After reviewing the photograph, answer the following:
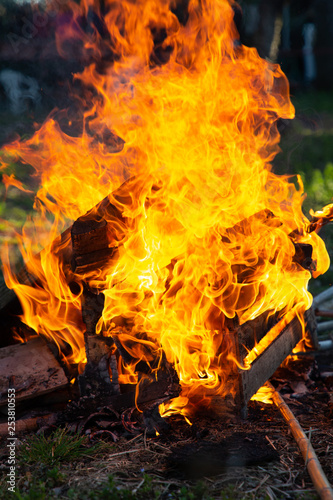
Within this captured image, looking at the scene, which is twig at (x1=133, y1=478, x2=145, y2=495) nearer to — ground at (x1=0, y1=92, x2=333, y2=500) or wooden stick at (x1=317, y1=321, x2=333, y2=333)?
ground at (x1=0, y1=92, x2=333, y2=500)

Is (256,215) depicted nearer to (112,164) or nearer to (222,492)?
(112,164)

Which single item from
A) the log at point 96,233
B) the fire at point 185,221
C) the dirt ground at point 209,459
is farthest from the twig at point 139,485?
the log at point 96,233

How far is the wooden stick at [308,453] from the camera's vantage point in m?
2.86

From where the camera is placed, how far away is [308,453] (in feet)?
10.7

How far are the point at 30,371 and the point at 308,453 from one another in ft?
7.42

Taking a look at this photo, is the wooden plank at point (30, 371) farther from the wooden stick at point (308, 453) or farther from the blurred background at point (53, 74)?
the blurred background at point (53, 74)

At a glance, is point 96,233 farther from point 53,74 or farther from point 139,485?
point 53,74

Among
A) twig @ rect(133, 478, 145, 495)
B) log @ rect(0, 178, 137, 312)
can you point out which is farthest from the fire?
twig @ rect(133, 478, 145, 495)

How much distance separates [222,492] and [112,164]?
3.41m

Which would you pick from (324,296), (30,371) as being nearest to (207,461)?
(30,371)

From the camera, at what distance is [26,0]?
15.4m

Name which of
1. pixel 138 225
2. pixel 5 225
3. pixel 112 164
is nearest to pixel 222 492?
pixel 138 225

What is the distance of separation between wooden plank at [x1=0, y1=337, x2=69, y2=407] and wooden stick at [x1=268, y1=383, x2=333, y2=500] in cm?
179

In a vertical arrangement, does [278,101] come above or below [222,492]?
above
